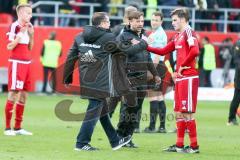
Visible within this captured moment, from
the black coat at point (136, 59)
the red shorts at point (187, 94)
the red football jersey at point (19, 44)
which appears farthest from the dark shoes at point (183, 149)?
the red football jersey at point (19, 44)

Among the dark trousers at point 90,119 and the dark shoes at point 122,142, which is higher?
the dark trousers at point 90,119

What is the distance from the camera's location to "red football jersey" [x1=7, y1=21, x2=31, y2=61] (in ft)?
55.1

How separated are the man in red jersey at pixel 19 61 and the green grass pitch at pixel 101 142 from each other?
492mm

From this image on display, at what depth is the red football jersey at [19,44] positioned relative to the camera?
16.8m

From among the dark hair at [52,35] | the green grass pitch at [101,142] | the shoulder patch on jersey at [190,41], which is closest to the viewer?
the green grass pitch at [101,142]

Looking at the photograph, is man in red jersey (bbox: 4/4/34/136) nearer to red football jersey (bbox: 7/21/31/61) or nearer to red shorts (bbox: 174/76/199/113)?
red football jersey (bbox: 7/21/31/61)

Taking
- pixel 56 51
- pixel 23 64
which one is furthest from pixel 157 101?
pixel 56 51

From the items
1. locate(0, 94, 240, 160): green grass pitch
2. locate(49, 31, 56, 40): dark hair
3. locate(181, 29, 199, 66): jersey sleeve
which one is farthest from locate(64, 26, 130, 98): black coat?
locate(49, 31, 56, 40): dark hair

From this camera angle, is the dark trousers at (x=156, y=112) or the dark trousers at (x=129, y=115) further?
the dark trousers at (x=156, y=112)

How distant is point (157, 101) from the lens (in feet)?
61.5

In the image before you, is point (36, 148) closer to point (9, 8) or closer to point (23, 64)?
point (23, 64)

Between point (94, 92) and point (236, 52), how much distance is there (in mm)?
7509

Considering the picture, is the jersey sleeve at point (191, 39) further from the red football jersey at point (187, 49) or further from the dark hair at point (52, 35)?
the dark hair at point (52, 35)

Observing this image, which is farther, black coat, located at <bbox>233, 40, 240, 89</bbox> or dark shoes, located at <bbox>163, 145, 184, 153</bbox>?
black coat, located at <bbox>233, 40, 240, 89</bbox>
